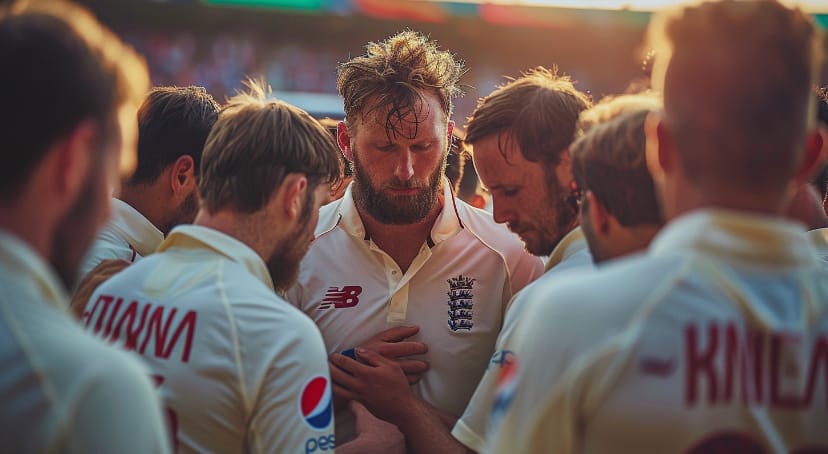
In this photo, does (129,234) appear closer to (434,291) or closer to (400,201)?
(400,201)

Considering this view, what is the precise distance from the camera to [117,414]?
1188 millimetres

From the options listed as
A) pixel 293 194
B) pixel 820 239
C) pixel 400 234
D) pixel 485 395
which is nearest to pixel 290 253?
pixel 293 194

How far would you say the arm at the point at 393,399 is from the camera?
2809 millimetres

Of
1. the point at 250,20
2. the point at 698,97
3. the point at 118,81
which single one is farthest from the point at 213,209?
the point at 250,20

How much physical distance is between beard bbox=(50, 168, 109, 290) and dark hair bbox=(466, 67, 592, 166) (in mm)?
1878

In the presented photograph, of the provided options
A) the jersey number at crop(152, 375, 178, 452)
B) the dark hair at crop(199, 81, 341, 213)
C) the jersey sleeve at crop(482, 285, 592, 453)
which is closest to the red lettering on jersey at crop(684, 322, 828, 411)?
the jersey sleeve at crop(482, 285, 592, 453)

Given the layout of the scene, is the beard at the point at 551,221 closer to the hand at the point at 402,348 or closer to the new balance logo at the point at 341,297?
the hand at the point at 402,348

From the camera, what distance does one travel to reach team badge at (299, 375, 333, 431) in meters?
2.02

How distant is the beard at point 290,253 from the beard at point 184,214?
85 centimetres

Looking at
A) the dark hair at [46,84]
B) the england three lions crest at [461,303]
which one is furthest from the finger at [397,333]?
the dark hair at [46,84]

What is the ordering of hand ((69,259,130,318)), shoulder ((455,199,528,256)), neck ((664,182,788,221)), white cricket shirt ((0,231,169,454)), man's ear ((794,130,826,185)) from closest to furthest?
1. white cricket shirt ((0,231,169,454))
2. neck ((664,182,788,221))
3. man's ear ((794,130,826,185))
4. hand ((69,259,130,318))
5. shoulder ((455,199,528,256))

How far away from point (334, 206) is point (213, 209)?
4.05ft

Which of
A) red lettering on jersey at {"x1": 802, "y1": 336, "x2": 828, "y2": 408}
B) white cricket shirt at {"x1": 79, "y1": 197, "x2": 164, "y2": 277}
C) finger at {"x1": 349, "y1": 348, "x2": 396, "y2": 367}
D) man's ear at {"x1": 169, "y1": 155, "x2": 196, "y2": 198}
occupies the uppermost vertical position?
red lettering on jersey at {"x1": 802, "y1": 336, "x2": 828, "y2": 408}

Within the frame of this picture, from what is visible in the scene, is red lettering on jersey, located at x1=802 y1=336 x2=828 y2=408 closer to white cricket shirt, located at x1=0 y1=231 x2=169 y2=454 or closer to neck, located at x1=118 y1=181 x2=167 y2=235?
white cricket shirt, located at x1=0 y1=231 x2=169 y2=454
